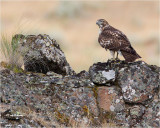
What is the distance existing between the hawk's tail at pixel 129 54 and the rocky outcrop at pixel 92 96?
0.36m

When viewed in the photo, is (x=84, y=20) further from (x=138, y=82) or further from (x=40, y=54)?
(x=138, y=82)

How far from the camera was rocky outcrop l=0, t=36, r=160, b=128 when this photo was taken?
30.3 ft

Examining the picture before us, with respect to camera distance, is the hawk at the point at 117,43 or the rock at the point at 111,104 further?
the hawk at the point at 117,43

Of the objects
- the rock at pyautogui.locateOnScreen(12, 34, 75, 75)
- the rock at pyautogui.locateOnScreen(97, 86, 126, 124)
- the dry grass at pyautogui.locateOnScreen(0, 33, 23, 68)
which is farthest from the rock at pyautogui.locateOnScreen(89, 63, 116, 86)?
the dry grass at pyautogui.locateOnScreen(0, 33, 23, 68)

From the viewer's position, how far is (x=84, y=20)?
4488 centimetres

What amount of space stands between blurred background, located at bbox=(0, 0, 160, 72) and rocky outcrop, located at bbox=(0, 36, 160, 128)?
19.5 metres

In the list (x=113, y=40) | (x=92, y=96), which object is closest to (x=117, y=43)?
(x=113, y=40)

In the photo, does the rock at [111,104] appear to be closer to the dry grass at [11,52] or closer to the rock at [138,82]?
the rock at [138,82]

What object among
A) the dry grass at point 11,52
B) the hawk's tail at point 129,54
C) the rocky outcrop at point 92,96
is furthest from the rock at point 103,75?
the dry grass at point 11,52

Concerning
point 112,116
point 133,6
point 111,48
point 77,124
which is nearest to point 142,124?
point 112,116

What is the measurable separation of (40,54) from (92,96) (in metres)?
2.02

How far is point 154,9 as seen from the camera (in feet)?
151

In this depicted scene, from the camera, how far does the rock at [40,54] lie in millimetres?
10773

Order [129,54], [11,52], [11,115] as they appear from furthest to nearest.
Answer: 1. [11,52]
2. [129,54]
3. [11,115]
